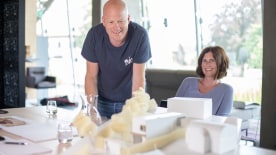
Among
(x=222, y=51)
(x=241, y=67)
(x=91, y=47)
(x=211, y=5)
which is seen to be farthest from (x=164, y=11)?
(x=91, y=47)

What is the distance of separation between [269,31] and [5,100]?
4.22m

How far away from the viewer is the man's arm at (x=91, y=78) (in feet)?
7.95

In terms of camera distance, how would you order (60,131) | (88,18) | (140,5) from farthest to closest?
(88,18), (140,5), (60,131)

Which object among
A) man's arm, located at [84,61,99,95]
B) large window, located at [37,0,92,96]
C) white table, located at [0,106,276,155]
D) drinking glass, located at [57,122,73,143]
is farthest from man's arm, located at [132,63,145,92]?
large window, located at [37,0,92,96]

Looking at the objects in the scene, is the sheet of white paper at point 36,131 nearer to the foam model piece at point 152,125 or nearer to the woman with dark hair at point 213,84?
the foam model piece at point 152,125

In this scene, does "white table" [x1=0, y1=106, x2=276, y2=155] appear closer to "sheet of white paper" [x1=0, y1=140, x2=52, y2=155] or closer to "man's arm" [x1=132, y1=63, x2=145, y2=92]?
"sheet of white paper" [x1=0, y1=140, x2=52, y2=155]

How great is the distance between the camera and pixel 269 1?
355 cm

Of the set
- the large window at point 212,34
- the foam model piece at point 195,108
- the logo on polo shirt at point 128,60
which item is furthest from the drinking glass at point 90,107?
the large window at point 212,34

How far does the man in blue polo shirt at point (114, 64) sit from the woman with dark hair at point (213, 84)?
77 centimetres

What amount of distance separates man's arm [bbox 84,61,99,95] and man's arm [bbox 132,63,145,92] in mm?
295

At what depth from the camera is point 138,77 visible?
7.51 ft

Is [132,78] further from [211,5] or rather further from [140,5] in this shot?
[140,5]

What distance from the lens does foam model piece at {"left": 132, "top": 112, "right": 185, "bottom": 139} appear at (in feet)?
3.54

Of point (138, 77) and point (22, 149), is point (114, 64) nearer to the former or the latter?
point (138, 77)
